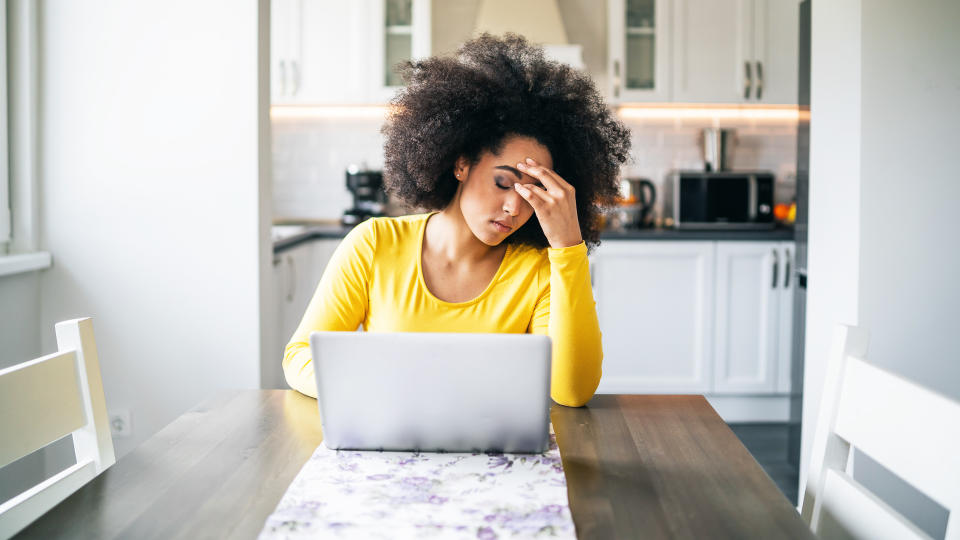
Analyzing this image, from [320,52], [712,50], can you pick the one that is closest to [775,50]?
Result: [712,50]

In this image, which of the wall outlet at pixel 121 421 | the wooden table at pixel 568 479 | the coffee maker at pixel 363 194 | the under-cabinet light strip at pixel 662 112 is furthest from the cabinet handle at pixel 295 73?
the wooden table at pixel 568 479

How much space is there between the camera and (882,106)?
1923 millimetres

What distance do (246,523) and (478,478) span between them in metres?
0.26

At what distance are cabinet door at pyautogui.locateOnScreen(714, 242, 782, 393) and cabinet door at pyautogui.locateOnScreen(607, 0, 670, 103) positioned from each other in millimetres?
868

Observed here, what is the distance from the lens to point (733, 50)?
3.73m

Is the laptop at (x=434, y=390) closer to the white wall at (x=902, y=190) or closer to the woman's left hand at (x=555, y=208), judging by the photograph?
the woman's left hand at (x=555, y=208)

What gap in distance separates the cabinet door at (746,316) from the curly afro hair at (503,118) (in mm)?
2143

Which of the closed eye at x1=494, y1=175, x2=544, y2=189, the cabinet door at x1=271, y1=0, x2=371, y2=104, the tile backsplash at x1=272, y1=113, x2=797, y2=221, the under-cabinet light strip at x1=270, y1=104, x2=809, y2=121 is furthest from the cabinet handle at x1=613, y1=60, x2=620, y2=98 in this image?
the closed eye at x1=494, y1=175, x2=544, y2=189

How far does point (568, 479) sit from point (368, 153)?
343 centimetres

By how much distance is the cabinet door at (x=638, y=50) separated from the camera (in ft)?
12.1

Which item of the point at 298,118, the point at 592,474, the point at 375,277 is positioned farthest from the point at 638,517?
the point at 298,118

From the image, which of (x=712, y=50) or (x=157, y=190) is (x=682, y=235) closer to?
(x=712, y=50)

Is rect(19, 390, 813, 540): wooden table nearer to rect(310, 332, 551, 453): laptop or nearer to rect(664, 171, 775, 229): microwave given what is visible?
rect(310, 332, 551, 453): laptop

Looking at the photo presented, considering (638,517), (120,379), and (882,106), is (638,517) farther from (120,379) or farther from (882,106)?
(120,379)
